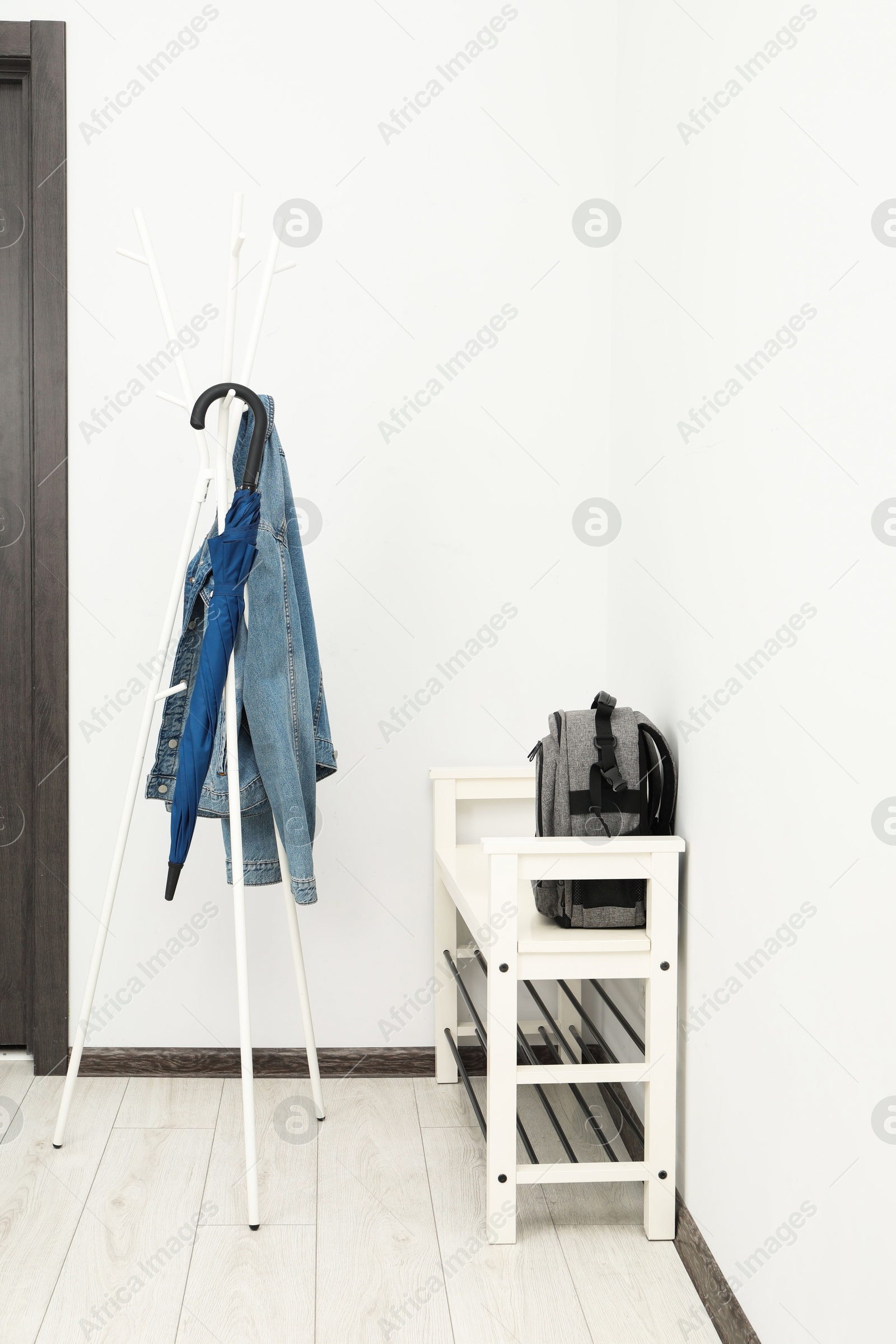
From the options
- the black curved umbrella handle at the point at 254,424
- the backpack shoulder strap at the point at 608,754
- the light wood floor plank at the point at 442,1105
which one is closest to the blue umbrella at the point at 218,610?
the black curved umbrella handle at the point at 254,424

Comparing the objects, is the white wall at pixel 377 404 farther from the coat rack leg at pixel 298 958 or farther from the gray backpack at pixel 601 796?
the coat rack leg at pixel 298 958

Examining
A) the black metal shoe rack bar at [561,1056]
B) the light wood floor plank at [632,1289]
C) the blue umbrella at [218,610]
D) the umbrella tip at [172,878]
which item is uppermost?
the blue umbrella at [218,610]

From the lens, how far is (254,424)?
1.66 m

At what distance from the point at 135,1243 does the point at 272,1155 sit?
1.12ft

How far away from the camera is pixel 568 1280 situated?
61.7 inches

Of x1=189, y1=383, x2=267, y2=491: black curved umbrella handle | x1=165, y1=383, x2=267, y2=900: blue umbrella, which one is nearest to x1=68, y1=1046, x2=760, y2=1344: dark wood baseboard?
x1=165, y1=383, x2=267, y2=900: blue umbrella

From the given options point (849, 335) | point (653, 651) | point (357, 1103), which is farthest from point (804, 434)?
point (357, 1103)

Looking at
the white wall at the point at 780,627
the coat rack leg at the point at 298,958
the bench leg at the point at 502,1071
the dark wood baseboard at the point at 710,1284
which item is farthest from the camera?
the coat rack leg at the point at 298,958

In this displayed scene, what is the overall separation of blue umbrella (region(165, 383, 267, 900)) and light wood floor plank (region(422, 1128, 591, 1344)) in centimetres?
78

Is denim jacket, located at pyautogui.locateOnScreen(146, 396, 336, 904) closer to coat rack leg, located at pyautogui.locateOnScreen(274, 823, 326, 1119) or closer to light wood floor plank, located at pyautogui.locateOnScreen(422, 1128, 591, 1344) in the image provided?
coat rack leg, located at pyautogui.locateOnScreen(274, 823, 326, 1119)

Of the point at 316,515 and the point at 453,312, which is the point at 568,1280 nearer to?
the point at 316,515

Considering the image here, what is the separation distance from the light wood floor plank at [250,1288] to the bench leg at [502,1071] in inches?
12.4

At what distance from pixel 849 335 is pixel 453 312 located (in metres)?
1.29

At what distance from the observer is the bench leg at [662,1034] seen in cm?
167
